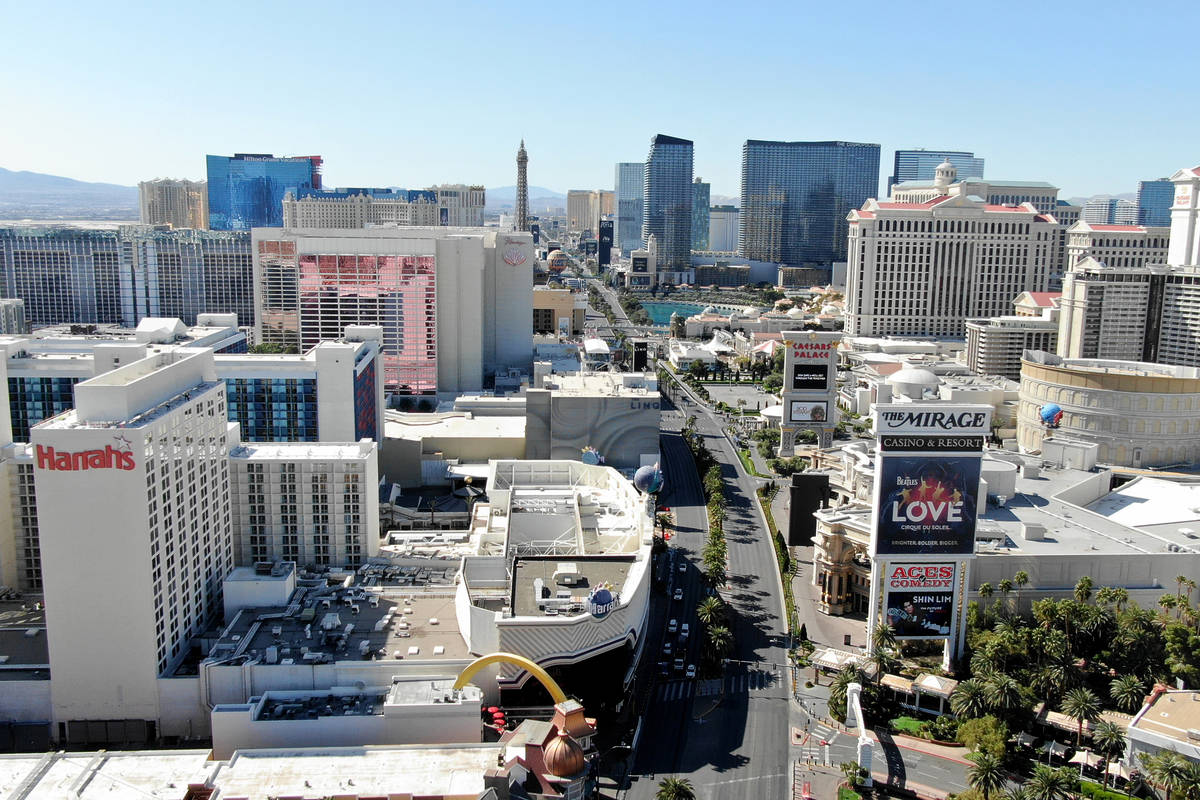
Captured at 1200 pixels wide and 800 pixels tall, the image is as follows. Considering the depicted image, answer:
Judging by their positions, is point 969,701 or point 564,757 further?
point 969,701

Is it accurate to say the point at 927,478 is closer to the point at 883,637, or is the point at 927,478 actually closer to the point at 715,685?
the point at 883,637

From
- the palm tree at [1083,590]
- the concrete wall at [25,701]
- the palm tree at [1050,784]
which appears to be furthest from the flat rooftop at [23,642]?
the palm tree at [1083,590]

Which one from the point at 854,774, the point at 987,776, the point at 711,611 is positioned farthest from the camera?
the point at 711,611

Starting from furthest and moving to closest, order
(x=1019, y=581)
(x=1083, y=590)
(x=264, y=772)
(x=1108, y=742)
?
(x=1019, y=581) → (x=1083, y=590) → (x=1108, y=742) → (x=264, y=772)

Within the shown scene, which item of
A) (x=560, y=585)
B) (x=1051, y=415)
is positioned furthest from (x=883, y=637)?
(x=1051, y=415)

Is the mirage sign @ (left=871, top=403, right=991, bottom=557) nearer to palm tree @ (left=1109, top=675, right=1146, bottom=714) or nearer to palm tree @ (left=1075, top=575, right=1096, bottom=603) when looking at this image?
palm tree @ (left=1075, top=575, right=1096, bottom=603)

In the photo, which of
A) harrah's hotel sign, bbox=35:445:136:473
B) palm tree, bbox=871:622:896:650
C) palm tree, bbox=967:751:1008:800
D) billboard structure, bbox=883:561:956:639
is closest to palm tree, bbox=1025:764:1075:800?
palm tree, bbox=967:751:1008:800
